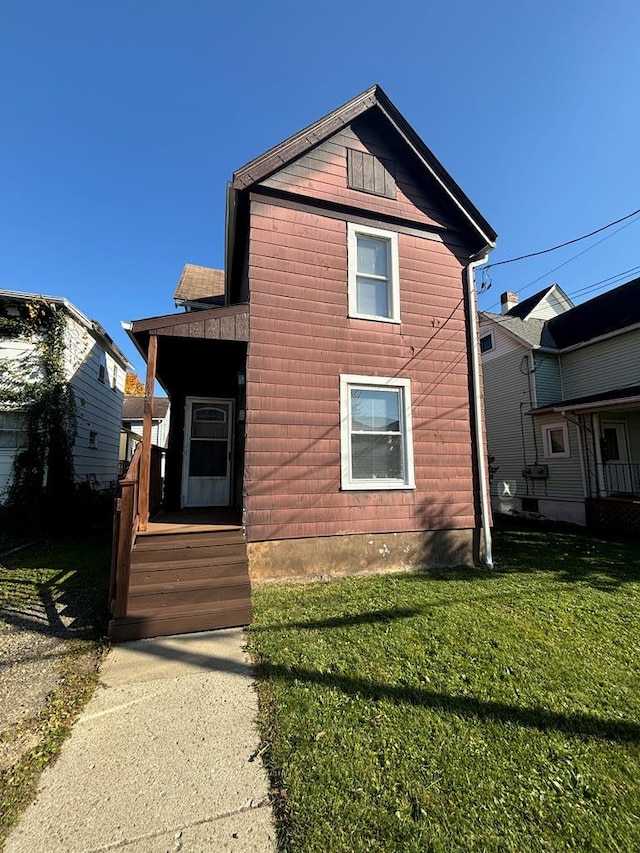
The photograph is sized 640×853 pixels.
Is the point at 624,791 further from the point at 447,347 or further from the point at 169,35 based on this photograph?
the point at 169,35

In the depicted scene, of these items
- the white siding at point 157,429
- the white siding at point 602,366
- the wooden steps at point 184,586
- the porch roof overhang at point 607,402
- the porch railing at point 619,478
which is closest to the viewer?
the wooden steps at point 184,586

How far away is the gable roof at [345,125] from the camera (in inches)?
229

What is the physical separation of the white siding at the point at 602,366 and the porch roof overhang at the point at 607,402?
0.52m

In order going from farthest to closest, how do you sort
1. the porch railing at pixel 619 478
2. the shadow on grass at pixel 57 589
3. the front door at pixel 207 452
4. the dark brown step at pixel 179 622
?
the porch railing at pixel 619 478, the front door at pixel 207 452, the shadow on grass at pixel 57 589, the dark brown step at pixel 179 622

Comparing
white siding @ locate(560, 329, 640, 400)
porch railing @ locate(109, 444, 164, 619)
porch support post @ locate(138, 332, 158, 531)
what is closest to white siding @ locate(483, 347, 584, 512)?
white siding @ locate(560, 329, 640, 400)

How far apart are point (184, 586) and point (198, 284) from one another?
9.34 metres

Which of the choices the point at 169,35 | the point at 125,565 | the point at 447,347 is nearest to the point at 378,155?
the point at 447,347

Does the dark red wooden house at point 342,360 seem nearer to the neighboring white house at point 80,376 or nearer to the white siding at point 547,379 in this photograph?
the neighboring white house at point 80,376

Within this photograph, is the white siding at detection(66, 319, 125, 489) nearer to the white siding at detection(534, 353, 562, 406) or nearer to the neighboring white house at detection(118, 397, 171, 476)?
the neighboring white house at detection(118, 397, 171, 476)

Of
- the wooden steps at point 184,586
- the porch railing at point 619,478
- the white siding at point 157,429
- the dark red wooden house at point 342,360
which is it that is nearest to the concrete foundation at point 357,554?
the dark red wooden house at point 342,360

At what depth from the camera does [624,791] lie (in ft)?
6.42

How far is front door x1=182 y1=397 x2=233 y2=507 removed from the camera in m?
7.64

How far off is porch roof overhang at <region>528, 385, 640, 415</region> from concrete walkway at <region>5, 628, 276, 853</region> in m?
11.6

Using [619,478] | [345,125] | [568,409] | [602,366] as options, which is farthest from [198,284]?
[619,478]
